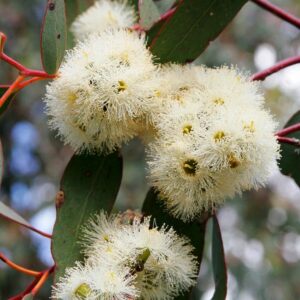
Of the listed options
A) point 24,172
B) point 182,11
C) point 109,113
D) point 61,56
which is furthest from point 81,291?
point 24,172

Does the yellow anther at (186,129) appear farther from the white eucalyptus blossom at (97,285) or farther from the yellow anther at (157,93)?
the white eucalyptus blossom at (97,285)

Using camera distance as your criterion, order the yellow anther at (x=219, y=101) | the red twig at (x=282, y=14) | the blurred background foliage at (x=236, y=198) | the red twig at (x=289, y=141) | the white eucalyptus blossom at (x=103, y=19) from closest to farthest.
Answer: the yellow anther at (x=219, y=101)
the red twig at (x=289, y=141)
the red twig at (x=282, y=14)
the white eucalyptus blossom at (x=103, y=19)
the blurred background foliage at (x=236, y=198)

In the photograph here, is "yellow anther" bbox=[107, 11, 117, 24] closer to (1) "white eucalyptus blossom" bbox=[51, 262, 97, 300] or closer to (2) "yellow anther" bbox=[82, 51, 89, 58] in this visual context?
(2) "yellow anther" bbox=[82, 51, 89, 58]

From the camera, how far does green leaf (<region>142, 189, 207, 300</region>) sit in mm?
1164

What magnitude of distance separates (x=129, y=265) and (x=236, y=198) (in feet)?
9.90

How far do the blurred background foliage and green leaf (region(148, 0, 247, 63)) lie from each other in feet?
6.37

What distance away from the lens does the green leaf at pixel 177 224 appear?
116 cm

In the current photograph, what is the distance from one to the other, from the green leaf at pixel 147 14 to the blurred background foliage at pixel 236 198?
1923 mm

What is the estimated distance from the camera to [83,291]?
1017 millimetres

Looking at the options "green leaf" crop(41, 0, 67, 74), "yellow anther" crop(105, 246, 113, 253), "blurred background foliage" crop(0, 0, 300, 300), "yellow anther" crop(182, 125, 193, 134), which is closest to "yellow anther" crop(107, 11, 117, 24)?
"green leaf" crop(41, 0, 67, 74)

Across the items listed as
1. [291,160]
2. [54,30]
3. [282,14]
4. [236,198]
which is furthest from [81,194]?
[236,198]

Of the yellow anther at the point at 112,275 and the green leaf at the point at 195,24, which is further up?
the green leaf at the point at 195,24

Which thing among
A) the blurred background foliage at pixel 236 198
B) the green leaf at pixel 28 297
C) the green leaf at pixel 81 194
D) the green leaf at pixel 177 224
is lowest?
the blurred background foliage at pixel 236 198

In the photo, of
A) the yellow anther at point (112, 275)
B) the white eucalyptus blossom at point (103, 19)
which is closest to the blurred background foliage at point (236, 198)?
the white eucalyptus blossom at point (103, 19)
